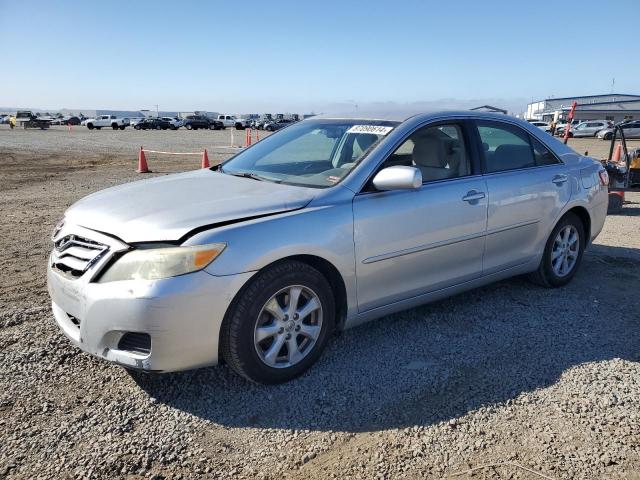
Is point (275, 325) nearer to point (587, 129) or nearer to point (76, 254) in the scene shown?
point (76, 254)

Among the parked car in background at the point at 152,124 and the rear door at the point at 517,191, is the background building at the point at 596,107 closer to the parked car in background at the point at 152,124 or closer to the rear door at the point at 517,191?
the parked car in background at the point at 152,124

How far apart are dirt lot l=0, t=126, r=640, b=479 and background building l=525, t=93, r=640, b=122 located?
6495 cm

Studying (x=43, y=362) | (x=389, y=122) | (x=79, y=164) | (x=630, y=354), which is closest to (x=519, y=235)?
(x=630, y=354)

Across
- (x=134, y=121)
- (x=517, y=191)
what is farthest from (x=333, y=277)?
(x=134, y=121)

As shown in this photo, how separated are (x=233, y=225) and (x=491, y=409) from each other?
178 cm

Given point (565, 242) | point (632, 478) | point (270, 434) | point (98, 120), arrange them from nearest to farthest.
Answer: point (632, 478), point (270, 434), point (565, 242), point (98, 120)

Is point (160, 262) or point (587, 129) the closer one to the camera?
point (160, 262)

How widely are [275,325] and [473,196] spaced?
188 cm

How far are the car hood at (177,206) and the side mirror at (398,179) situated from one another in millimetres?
447

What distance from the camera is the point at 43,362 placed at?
3494 millimetres

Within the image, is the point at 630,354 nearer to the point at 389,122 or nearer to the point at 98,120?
the point at 389,122

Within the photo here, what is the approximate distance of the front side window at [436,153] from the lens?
400 centimetres

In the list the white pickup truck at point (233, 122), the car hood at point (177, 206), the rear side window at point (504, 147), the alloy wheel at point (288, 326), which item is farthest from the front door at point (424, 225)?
the white pickup truck at point (233, 122)

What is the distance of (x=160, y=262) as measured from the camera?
2830 mm
